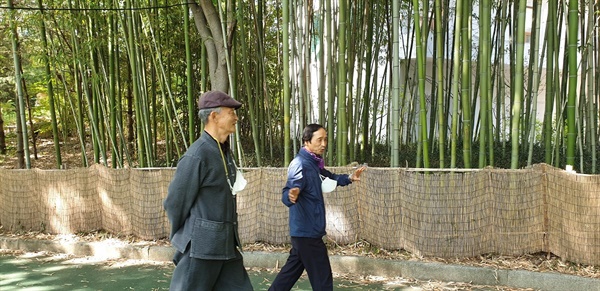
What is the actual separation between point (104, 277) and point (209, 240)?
2.35 meters

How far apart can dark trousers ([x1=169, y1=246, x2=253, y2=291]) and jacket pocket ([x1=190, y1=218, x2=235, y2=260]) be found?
0.04m

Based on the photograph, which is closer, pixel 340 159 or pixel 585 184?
pixel 585 184

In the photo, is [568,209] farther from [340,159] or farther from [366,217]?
[340,159]

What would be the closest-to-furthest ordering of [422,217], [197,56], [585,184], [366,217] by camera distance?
[585,184] → [422,217] → [366,217] → [197,56]

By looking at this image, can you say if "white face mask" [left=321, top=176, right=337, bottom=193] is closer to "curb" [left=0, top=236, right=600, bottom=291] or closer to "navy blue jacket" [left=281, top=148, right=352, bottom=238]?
"navy blue jacket" [left=281, top=148, right=352, bottom=238]

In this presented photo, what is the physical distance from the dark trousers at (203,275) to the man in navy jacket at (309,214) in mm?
625

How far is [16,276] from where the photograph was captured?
13.6 feet

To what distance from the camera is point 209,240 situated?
6.97 feet

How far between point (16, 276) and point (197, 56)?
478cm

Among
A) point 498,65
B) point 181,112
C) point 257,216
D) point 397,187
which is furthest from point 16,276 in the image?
point 498,65

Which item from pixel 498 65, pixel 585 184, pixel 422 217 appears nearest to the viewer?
pixel 585 184

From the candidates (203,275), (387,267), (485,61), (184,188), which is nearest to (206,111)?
(184,188)

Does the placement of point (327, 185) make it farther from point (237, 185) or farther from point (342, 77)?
point (342, 77)

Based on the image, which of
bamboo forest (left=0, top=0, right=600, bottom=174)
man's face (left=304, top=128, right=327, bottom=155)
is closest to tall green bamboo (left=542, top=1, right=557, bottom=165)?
bamboo forest (left=0, top=0, right=600, bottom=174)
